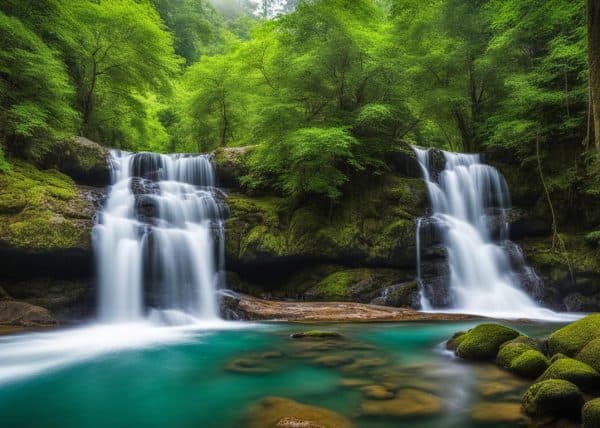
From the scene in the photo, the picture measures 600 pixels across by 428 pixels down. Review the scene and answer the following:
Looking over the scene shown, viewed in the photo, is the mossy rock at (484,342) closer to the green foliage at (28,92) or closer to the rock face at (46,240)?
the rock face at (46,240)

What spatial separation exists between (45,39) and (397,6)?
44.8ft

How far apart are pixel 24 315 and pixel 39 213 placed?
7.89 ft

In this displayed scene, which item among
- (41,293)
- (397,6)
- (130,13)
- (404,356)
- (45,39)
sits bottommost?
(404,356)

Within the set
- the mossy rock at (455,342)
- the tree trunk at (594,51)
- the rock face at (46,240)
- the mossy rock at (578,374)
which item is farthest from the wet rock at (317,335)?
the rock face at (46,240)

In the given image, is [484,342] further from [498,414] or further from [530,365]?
[498,414]

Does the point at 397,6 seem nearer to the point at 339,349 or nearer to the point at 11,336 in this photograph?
the point at 339,349

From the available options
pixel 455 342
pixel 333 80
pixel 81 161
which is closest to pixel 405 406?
pixel 455 342

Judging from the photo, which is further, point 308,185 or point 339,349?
point 308,185

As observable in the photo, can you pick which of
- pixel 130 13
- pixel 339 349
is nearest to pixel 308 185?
pixel 339 349

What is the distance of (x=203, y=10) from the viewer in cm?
3734

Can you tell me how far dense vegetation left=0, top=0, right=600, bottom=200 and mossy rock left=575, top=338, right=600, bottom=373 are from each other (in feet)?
19.1

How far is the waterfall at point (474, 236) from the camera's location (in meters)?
12.0

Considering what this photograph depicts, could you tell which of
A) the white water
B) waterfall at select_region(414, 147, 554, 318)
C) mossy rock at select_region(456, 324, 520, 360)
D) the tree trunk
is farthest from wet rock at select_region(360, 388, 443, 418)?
waterfall at select_region(414, 147, 554, 318)

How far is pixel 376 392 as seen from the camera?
457cm
